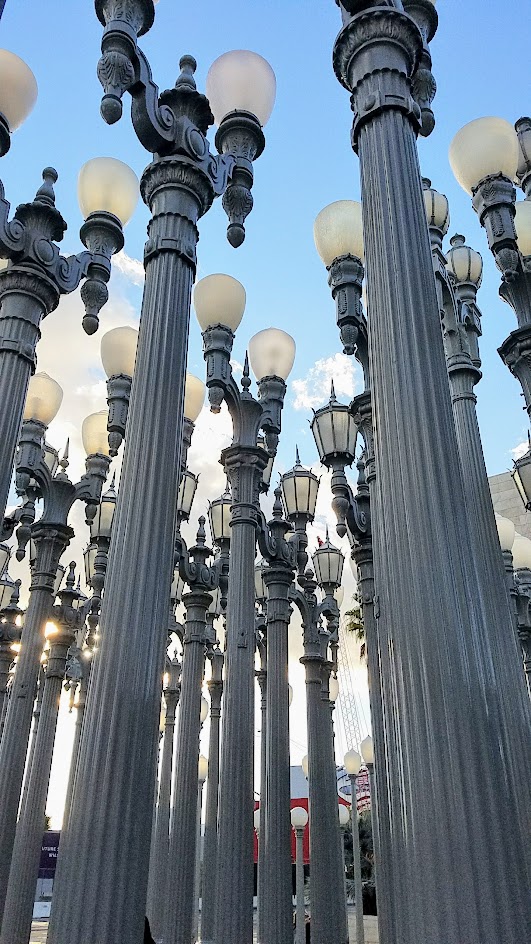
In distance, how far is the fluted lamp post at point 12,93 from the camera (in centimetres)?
738

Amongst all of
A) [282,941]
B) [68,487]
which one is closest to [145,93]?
[68,487]

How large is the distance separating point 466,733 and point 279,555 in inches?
374

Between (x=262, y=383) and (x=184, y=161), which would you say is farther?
(x=262, y=383)

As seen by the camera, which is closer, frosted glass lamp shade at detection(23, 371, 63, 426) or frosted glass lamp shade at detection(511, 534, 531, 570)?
frosted glass lamp shade at detection(23, 371, 63, 426)

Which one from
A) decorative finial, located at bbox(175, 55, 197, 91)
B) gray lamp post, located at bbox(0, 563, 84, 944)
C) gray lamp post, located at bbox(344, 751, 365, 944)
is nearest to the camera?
decorative finial, located at bbox(175, 55, 197, 91)

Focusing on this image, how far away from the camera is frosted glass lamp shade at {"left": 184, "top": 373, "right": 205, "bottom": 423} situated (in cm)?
1092

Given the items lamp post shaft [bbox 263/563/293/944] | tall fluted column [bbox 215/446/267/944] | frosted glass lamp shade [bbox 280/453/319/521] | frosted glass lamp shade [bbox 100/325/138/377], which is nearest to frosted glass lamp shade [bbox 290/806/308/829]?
lamp post shaft [bbox 263/563/293/944]

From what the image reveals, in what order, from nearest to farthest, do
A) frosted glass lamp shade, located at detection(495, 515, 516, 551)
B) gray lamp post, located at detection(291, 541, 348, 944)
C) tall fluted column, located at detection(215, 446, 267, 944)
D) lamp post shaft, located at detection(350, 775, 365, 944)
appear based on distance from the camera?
tall fluted column, located at detection(215, 446, 267, 944) < frosted glass lamp shade, located at detection(495, 515, 516, 551) < gray lamp post, located at detection(291, 541, 348, 944) < lamp post shaft, located at detection(350, 775, 365, 944)

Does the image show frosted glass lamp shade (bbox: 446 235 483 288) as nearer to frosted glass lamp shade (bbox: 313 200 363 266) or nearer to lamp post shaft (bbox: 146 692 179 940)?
frosted glass lamp shade (bbox: 313 200 363 266)

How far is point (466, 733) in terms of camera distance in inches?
140

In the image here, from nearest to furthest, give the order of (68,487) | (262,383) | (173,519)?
1. (173,519)
2. (262,383)
3. (68,487)

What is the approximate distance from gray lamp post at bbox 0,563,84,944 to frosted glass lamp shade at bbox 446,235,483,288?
33.5 feet

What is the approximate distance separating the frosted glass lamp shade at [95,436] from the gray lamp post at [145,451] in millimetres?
5137

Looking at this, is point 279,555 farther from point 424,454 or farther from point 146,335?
point 424,454
